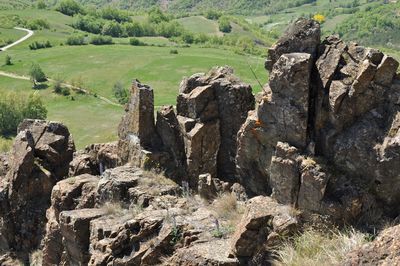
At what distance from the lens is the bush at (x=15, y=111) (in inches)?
4953

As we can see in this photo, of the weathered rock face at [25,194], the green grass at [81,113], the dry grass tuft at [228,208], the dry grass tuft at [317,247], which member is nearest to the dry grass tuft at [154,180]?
the dry grass tuft at [228,208]

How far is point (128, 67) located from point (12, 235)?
558 feet

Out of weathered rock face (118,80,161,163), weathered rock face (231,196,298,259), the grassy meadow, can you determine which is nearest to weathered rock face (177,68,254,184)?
weathered rock face (118,80,161,163)

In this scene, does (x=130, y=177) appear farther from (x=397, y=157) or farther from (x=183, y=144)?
(x=397, y=157)

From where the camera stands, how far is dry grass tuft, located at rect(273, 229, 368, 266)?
42.9ft

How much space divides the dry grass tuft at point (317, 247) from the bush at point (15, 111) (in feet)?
389

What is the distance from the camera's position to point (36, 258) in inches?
953

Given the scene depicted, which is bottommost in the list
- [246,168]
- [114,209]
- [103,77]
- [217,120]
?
[103,77]

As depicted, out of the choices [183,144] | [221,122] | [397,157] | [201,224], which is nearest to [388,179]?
[397,157]

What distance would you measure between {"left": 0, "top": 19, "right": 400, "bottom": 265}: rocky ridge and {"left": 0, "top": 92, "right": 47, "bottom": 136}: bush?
108 metres

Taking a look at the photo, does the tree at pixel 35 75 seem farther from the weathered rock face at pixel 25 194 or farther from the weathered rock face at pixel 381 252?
the weathered rock face at pixel 381 252

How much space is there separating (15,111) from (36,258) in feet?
362

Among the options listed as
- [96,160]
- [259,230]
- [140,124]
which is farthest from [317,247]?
[96,160]

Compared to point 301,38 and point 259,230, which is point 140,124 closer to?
point 301,38
